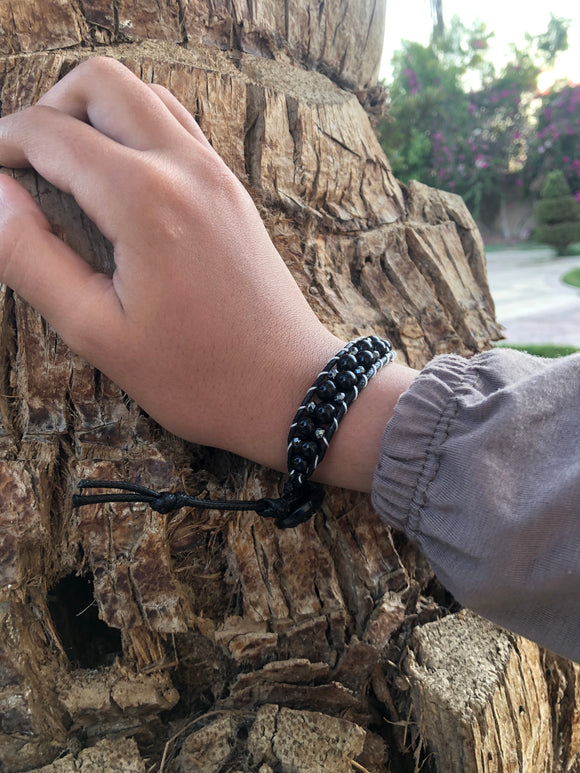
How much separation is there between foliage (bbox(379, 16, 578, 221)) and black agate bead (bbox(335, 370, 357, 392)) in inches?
159

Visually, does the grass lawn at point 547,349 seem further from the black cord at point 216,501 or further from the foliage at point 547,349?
the black cord at point 216,501

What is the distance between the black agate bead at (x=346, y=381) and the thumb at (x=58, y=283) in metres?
0.27

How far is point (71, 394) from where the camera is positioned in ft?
2.50

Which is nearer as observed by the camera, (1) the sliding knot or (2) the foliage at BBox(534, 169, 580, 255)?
(1) the sliding knot

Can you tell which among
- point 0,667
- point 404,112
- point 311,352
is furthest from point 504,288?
point 0,667

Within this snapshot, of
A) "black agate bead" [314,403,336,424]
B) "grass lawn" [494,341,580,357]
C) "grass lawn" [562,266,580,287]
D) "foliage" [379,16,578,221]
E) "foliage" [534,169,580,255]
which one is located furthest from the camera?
"foliage" [534,169,580,255]

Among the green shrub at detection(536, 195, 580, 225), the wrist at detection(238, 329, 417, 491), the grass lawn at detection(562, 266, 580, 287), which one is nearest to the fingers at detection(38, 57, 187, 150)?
the wrist at detection(238, 329, 417, 491)

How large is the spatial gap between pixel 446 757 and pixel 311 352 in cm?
55

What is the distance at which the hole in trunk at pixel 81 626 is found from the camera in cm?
79

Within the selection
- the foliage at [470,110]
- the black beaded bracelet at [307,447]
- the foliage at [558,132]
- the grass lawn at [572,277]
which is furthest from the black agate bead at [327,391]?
the foliage at [558,132]

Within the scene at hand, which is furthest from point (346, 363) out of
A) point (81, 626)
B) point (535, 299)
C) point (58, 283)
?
point (535, 299)

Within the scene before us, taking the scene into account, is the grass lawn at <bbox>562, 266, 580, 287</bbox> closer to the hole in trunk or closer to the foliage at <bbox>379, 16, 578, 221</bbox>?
the foliage at <bbox>379, 16, 578, 221</bbox>

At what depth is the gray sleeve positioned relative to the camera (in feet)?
1.75

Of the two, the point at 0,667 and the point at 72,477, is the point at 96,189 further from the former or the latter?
the point at 0,667
